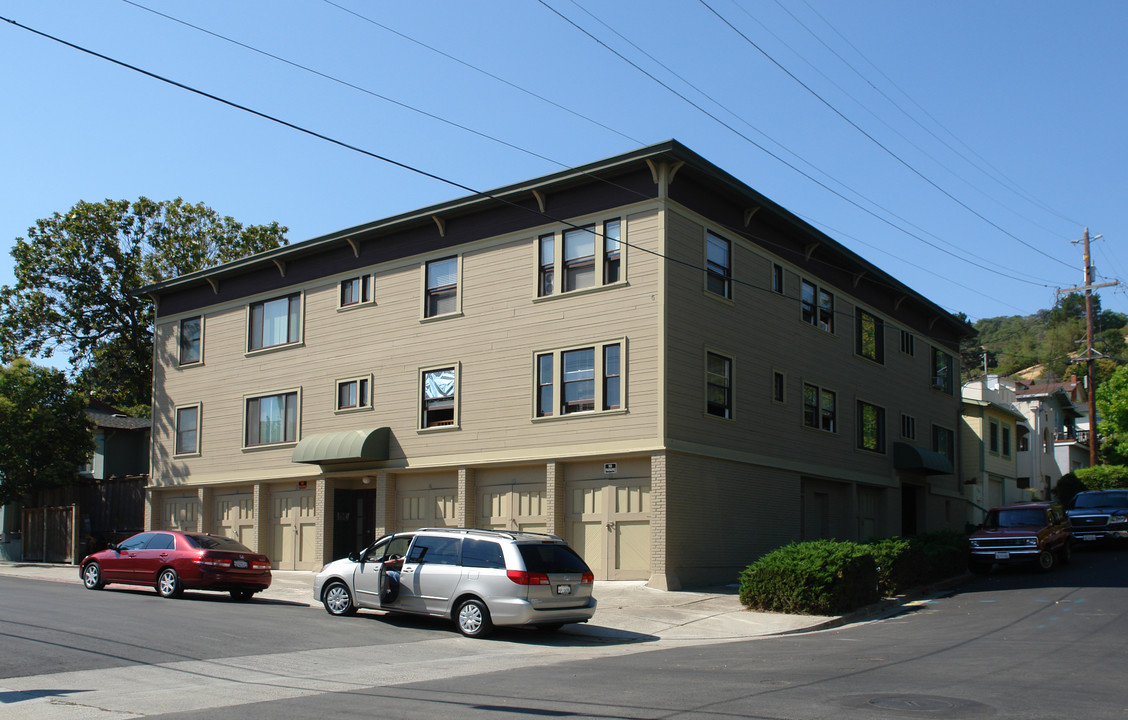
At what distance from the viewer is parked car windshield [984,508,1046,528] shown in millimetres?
26281

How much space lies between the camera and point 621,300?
76.9 feet

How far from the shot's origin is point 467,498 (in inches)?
→ 1019

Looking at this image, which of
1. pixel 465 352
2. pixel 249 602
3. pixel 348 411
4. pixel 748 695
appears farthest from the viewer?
pixel 348 411

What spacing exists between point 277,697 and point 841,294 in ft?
80.8

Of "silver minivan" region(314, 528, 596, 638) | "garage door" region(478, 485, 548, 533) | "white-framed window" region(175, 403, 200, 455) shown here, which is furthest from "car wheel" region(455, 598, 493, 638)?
"white-framed window" region(175, 403, 200, 455)

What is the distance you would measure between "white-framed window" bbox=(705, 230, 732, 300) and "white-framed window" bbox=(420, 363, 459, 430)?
6.98 meters

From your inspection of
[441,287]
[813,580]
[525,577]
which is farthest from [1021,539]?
[441,287]

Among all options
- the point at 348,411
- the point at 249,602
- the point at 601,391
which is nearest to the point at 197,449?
the point at 348,411

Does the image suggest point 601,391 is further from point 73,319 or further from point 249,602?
point 73,319

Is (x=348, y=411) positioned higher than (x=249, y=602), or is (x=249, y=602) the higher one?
(x=348, y=411)

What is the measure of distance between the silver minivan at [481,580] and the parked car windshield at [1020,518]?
15.0 m

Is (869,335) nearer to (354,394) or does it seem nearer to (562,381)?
(562,381)

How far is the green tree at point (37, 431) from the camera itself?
36.5m

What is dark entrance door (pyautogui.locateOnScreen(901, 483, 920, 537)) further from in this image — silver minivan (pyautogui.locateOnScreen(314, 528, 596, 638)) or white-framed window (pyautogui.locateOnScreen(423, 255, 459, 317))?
silver minivan (pyautogui.locateOnScreen(314, 528, 596, 638))
